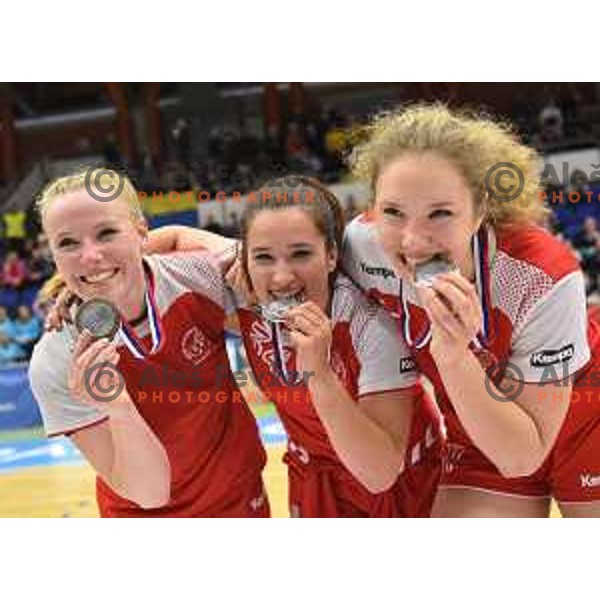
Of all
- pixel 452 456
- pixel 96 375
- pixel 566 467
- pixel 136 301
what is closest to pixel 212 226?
pixel 136 301

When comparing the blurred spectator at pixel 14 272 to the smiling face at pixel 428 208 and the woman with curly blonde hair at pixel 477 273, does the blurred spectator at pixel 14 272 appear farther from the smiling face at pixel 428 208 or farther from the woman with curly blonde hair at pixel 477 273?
the smiling face at pixel 428 208

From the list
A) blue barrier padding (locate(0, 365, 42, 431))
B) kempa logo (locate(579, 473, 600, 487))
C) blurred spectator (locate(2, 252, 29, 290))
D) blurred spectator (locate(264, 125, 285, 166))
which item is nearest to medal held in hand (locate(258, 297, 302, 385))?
kempa logo (locate(579, 473, 600, 487))

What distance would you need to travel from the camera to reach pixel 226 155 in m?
2.53

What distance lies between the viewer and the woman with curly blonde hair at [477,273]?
164 centimetres

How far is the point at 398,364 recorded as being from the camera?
6.13 ft

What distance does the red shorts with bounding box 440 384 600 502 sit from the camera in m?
1.97

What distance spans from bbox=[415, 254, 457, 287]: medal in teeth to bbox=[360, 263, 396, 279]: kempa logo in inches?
6.5

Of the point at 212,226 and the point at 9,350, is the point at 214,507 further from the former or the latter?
the point at 9,350

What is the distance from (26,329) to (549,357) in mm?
1904

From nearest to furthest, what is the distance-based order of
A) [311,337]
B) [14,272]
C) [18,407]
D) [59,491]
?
[311,337]
[14,272]
[59,491]
[18,407]
